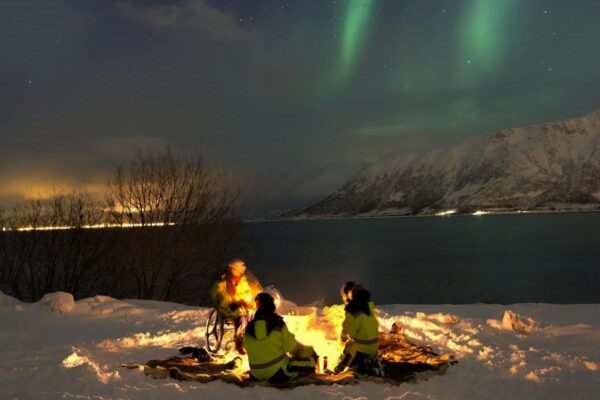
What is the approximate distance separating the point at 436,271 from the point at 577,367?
70.8 m

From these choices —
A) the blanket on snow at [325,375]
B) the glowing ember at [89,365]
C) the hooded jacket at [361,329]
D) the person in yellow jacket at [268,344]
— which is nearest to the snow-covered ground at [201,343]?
the glowing ember at [89,365]

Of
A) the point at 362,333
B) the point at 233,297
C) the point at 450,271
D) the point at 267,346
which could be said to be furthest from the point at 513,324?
the point at 450,271

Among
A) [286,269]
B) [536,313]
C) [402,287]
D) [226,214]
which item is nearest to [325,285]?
[402,287]

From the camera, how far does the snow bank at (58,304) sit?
1546 cm

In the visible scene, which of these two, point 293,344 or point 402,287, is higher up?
point 293,344

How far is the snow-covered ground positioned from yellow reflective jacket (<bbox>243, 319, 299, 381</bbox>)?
0.33m

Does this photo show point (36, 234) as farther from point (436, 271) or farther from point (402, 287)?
point (436, 271)

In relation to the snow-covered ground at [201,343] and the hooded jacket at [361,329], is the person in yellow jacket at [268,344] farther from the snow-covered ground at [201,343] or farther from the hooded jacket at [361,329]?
the hooded jacket at [361,329]

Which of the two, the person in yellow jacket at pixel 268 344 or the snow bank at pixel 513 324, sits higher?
the person in yellow jacket at pixel 268 344

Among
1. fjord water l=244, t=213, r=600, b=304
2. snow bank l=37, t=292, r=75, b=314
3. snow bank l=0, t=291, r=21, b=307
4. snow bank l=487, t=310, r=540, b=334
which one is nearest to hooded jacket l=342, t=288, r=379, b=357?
snow bank l=487, t=310, r=540, b=334

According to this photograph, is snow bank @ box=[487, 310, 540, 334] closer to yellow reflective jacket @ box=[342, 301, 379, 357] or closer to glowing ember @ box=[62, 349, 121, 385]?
yellow reflective jacket @ box=[342, 301, 379, 357]

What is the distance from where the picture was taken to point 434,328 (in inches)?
496

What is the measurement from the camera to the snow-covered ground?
789cm

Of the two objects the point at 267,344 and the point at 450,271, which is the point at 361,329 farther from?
the point at 450,271
